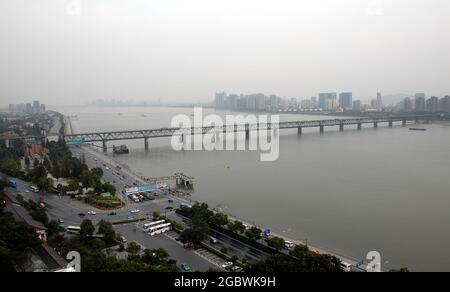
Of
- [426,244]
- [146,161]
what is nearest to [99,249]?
[426,244]

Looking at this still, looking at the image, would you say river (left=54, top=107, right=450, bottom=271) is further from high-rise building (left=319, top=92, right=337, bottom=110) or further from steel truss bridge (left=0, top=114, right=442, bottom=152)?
high-rise building (left=319, top=92, right=337, bottom=110)

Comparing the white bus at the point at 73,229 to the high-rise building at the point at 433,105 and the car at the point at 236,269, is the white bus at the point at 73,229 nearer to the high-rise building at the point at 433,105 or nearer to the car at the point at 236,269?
the car at the point at 236,269

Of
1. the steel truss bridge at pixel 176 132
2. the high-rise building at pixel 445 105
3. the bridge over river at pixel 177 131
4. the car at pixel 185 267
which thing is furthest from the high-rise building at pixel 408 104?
the car at pixel 185 267

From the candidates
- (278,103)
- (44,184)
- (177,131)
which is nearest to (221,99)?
(278,103)

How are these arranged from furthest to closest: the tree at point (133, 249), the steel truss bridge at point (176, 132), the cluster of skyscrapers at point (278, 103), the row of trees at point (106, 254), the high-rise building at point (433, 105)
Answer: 1. the cluster of skyscrapers at point (278, 103)
2. the high-rise building at point (433, 105)
3. the steel truss bridge at point (176, 132)
4. the tree at point (133, 249)
5. the row of trees at point (106, 254)

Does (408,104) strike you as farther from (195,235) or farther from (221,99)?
(195,235)

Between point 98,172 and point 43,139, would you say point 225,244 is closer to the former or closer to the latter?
point 98,172

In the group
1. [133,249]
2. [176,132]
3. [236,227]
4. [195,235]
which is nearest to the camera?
[133,249]

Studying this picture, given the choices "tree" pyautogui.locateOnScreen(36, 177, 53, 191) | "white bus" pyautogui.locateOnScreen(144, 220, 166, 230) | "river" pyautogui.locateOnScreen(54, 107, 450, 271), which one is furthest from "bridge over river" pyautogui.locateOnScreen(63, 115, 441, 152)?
"white bus" pyautogui.locateOnScreen(144, 220, 166, 230)
